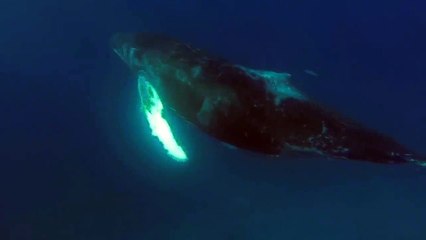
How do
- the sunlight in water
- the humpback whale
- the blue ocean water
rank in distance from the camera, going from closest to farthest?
the humpback whale → the sunlight in water → the blue ocean water

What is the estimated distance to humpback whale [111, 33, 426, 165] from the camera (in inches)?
234

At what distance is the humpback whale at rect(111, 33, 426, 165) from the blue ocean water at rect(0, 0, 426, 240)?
1.37 metres

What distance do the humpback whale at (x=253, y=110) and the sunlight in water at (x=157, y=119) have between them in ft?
0.21

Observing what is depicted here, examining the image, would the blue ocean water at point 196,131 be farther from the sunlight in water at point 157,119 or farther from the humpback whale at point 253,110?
the humpback whale at point 253,110

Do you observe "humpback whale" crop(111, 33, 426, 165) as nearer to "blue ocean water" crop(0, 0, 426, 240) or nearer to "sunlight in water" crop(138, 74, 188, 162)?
"sunlight in water" crop(138, 74, 188, 162)

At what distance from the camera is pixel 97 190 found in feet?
33.2

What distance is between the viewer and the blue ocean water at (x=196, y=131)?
1010 centimetres

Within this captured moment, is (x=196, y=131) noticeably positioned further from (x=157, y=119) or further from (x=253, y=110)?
(x=253, y=110)

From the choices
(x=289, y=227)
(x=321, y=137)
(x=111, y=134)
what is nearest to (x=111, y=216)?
(x=111, y=134)

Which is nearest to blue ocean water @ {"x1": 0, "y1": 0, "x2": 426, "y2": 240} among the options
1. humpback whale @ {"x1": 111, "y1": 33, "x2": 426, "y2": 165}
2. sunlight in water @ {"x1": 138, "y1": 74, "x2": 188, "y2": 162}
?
sunlight in water @ {"x1": 138, "y1": 74, "x2": 188, "y2": 162}

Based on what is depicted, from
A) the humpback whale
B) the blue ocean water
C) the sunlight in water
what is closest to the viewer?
the humpback whale

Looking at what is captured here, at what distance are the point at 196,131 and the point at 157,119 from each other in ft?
2.65

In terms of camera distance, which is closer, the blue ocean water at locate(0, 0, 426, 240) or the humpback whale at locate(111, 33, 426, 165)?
the humpback whale at locate(111, 33, 426, 165)

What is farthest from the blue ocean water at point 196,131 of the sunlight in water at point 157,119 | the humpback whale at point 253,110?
the humpback whale at point 253,110
